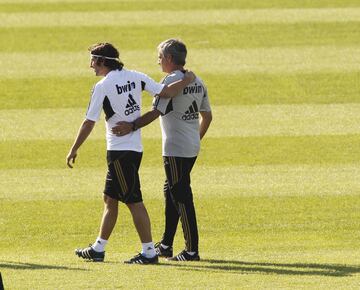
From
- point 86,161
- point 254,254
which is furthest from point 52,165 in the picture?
point 254,254

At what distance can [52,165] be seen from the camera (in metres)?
14.0

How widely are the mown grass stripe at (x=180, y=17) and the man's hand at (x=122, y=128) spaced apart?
10971mm

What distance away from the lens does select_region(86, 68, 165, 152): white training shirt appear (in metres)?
9.49

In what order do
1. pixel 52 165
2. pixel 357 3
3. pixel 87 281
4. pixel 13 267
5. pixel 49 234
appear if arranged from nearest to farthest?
pixel 87 281
pixel 13 267
pixel 49 234
pixel 52 165
pixel 357 3

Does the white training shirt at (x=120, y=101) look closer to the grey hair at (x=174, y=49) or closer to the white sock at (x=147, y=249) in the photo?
the grey hair at (x=174, y=49)

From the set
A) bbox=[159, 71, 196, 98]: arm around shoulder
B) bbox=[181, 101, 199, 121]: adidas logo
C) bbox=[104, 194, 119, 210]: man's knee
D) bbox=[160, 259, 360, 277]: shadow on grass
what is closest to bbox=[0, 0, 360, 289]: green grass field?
bbox=[160, 259, 360, 277]: shadow on grass

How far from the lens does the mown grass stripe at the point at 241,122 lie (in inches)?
596

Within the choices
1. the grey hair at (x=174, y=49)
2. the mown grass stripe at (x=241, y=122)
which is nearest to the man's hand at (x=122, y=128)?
the grey hair at (x=174, y=49)

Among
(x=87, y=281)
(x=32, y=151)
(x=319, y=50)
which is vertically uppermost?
(x=319, y=50)

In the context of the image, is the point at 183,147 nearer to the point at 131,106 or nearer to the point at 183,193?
the point at 183,193

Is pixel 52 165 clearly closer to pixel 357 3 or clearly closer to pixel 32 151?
pixel 32 151

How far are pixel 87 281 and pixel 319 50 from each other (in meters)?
10.9

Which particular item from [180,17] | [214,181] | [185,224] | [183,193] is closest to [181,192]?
[183,193]

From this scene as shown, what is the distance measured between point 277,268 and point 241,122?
6.32 metres
